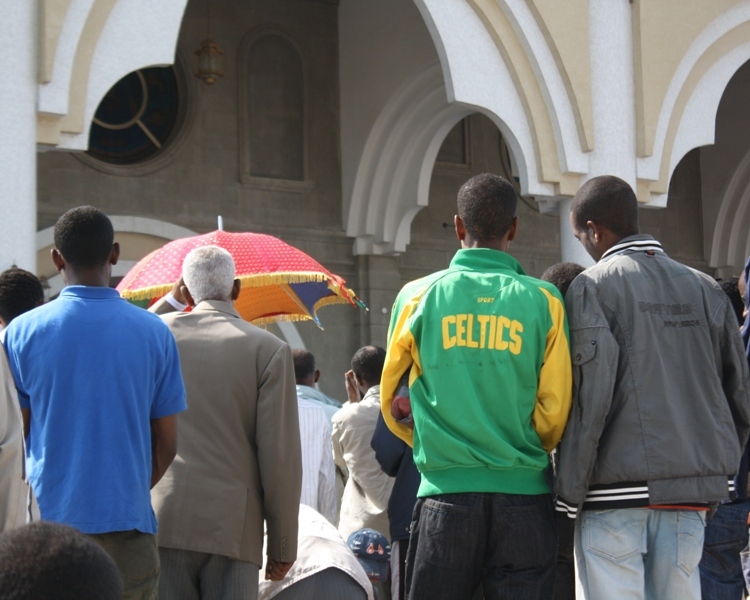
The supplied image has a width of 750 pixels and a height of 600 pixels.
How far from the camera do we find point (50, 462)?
11.7 feet

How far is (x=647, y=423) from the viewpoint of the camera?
3.77 meters

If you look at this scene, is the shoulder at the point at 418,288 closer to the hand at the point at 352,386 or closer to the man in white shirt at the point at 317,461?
the man in white shirt at the point at 317,461

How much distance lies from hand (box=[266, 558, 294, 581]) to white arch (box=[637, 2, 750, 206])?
8.50 m

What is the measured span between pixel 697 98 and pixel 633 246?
8.73 meters

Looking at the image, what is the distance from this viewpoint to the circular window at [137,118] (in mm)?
13789

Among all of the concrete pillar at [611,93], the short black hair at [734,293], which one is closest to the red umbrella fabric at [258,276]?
the short black hair at [734,293]

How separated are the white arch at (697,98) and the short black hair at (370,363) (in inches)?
241

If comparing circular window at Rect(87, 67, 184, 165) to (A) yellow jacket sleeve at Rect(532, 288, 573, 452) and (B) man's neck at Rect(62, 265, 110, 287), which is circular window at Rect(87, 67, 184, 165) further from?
(A) yellow jacket sleeve at Rect(532, 288, 573, 452)

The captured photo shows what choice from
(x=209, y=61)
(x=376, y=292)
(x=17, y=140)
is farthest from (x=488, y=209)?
(x=376, y=292)

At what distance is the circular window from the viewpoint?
1379 cm

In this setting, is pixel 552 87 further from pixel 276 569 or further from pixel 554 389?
pixel 276 569

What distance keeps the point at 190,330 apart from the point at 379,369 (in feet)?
7.75

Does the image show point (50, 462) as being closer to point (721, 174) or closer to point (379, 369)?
point (379, 369)

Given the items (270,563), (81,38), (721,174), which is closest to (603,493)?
(270,563)
